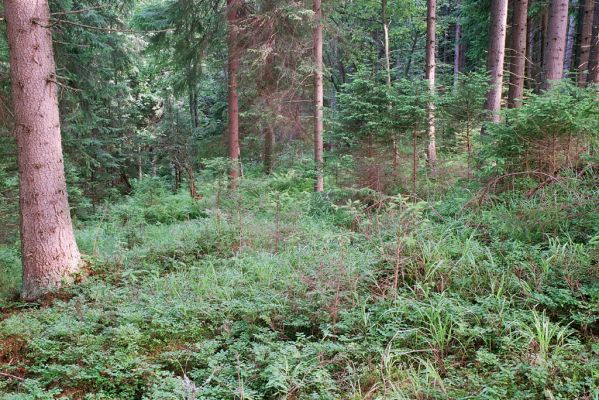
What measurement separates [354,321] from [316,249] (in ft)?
7.19

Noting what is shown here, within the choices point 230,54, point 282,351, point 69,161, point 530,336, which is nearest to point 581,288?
point 530,336

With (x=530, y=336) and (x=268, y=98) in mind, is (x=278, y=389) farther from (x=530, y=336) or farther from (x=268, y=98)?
(x=268, y=98)

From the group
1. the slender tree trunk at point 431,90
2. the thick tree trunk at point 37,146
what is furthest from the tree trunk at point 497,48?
the thick tree trunk at point 37,146

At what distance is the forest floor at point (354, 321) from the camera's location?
2754 millimetres

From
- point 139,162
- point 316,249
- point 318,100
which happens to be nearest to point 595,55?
point 318,100

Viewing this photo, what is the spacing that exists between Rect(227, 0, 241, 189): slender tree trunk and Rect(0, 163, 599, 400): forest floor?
17.2 feet

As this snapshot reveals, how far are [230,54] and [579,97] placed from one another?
8.19 m

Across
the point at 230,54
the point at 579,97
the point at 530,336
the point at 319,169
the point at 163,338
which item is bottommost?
the point at 163,338

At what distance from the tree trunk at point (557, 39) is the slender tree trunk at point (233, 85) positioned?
766cm

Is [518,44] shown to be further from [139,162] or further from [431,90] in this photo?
[139,162]

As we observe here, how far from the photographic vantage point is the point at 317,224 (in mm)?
7398

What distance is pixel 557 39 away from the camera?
938 centimetres

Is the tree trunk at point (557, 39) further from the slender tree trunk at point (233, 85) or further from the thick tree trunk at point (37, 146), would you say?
the thick tree trunk at point (37, 146)

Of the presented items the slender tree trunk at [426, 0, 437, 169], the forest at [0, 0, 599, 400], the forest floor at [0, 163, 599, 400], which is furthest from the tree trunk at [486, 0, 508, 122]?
the forest floor at [0, 163, 599, 400]
